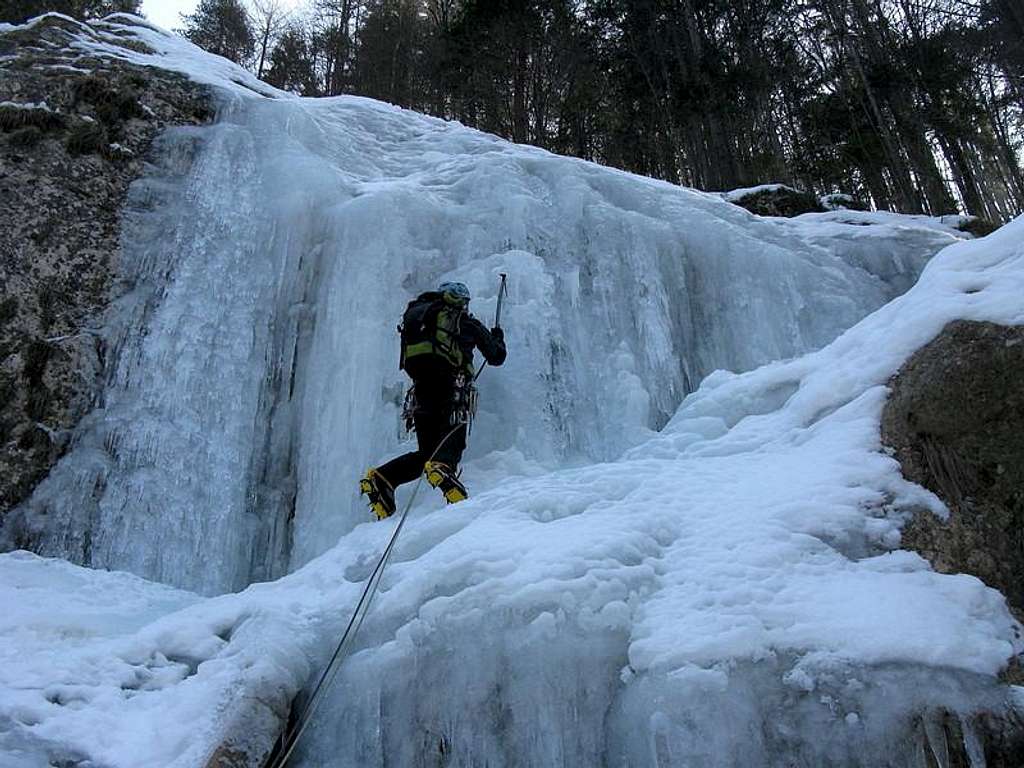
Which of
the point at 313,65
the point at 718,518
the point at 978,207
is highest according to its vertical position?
the point at 313,65

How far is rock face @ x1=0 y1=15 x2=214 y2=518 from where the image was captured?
16.6 feet

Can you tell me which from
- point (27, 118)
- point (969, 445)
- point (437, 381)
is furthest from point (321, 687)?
point (27, 118)

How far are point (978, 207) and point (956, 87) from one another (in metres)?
2.35

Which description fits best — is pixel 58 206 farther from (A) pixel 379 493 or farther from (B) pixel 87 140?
(A) pixel 379 493

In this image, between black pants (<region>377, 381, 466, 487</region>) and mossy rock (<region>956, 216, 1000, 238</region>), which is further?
mossy rock (<region>956, 216, 1000, 238</region>)

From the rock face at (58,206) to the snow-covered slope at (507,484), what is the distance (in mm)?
238

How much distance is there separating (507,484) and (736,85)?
12432mm

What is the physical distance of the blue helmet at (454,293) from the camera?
182 inches

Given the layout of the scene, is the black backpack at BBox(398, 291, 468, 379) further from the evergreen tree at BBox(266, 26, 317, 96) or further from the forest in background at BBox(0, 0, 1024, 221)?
the evergreen tree at BBox(266, 26, 317, 96)

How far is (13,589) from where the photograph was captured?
3682 millimetres

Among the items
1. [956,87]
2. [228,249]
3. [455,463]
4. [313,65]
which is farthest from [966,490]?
[313,65]

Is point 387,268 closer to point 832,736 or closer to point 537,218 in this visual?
point 537,218

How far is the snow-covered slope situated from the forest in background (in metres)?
7.07

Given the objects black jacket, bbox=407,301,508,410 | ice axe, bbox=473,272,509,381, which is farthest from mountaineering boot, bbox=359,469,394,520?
ice axe, bbox=473,272,509,381
